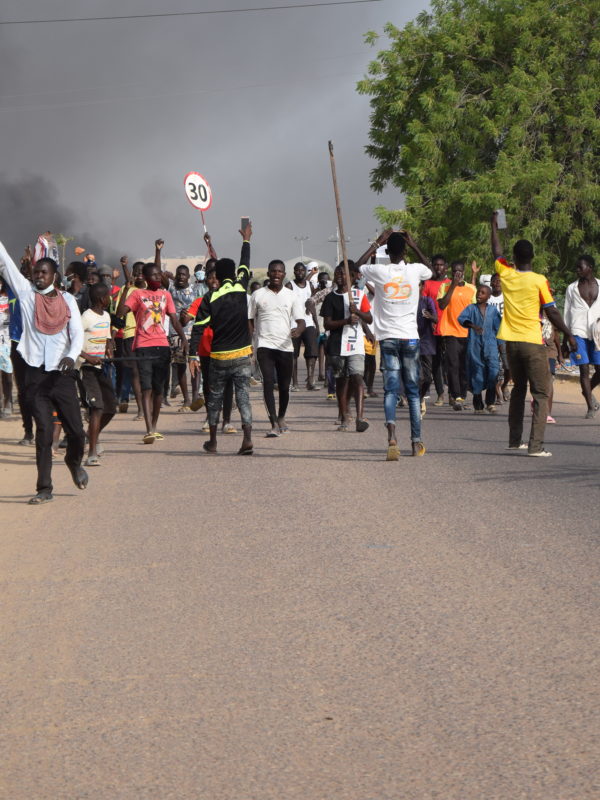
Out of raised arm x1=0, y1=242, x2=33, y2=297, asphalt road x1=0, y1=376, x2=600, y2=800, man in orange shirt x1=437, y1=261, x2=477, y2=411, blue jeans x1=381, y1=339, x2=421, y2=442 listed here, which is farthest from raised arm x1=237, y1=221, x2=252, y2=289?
man in orange shirt x1=437, y1=261, x2=477, y2=411

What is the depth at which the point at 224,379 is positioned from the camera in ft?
43.9

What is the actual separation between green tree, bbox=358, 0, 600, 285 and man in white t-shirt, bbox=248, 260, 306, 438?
78.4 ft

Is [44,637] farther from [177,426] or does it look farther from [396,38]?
[396,38]

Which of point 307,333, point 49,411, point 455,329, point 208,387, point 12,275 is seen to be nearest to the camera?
point 12,275

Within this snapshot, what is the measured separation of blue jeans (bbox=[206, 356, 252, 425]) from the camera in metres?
13.3

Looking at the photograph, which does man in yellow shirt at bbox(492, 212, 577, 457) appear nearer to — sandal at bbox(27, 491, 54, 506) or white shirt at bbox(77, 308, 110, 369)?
white shirt at bbox(77, 308, 110, 369)

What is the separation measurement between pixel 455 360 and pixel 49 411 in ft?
29.3

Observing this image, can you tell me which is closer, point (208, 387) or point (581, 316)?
point (208, 387)

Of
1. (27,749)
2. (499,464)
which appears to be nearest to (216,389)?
(499,464)

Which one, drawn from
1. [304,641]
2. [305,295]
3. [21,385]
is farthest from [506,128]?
[304,641]

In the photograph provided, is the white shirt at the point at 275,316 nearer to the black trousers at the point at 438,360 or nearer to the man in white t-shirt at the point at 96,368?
the man in white t-shirt at the point at 96,368

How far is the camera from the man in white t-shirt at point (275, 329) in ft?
48.0

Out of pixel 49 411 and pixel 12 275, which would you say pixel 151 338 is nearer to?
pixel 49 411

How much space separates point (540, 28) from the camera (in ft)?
131
